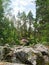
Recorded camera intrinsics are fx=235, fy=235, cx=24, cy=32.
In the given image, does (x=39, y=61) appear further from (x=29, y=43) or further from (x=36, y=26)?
(x=29, y=43)

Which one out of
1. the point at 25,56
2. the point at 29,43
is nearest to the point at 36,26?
the point at 29,43

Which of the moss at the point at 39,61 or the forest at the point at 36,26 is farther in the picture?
the forest at the point at 36,26

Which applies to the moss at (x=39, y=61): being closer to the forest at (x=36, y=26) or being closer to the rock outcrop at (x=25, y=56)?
the rock outcrop at (x=25, y=56)

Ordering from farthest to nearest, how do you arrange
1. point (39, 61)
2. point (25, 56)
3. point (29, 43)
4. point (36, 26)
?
point (29, 43), point (36, 26), point (25, 56), point (39, 61)

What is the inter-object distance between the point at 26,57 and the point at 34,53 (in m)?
0.94

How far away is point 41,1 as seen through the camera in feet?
111

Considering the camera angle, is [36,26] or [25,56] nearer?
[25,56]

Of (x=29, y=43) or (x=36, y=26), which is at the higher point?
(x=36, y=26)

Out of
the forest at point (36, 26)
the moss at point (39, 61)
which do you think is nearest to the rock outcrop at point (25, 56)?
the moss at point (39, 61)

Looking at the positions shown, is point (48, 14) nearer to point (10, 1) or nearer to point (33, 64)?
point (33, 64)

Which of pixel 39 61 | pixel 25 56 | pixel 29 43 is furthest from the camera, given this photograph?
pixel 29 43

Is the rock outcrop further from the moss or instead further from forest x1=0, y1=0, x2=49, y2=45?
forest x1=0, y1=0, x2=49, y2=45

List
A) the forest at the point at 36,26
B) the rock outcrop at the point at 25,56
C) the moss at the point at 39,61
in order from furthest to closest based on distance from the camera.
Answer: the forest at the point at 36,26 < the rock outcrop at the point at 25,56 < the moss at the point at 39,61

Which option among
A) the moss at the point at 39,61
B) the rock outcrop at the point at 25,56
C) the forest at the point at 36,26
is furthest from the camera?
the forest at the point at 36,26
